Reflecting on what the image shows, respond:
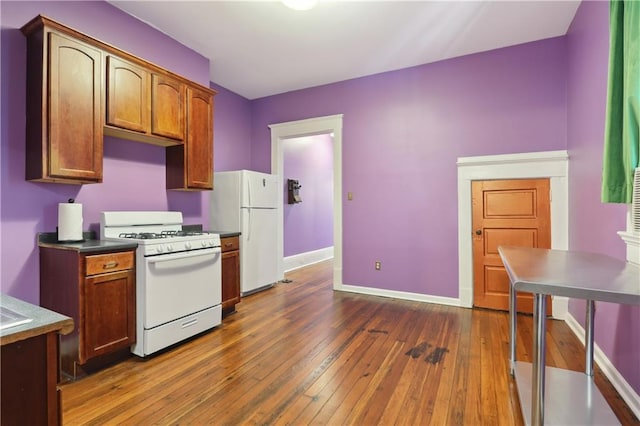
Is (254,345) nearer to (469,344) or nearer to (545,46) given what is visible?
(469,344)

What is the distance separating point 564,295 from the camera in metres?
1.08

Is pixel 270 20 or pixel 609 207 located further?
pixel 270 20

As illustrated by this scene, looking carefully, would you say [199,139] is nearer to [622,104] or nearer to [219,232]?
[219,232]

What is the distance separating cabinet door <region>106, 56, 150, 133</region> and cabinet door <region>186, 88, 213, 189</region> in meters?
0.47

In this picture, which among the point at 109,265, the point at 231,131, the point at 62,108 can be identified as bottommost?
the point at 109,265

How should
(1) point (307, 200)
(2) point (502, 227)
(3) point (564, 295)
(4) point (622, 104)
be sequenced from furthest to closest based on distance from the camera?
(1) point (307, 200)
(2) point (502, 227)
(4) point (622, 104)
(3) point (564, 295)

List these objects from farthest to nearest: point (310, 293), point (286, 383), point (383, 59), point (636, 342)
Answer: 1. point (310, 293)
2. point (383, 59)
3. point (286, 383)
4. point (636, 342)

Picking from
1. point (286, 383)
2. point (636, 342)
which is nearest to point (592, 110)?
point (636, 342)

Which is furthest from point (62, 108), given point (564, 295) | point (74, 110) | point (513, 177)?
point (513, 177)

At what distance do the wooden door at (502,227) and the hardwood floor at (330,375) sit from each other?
28 centimetres

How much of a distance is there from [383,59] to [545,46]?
5.39ft

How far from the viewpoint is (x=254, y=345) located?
8.40ft

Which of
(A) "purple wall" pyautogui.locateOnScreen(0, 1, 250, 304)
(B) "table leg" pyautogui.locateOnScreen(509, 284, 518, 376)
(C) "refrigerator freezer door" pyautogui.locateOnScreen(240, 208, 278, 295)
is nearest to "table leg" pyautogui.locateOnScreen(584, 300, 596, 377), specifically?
(B) "table leg" pyautogui.locateOnScreen(509, 284, 518, 376)

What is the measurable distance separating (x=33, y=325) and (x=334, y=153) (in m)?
3.80
